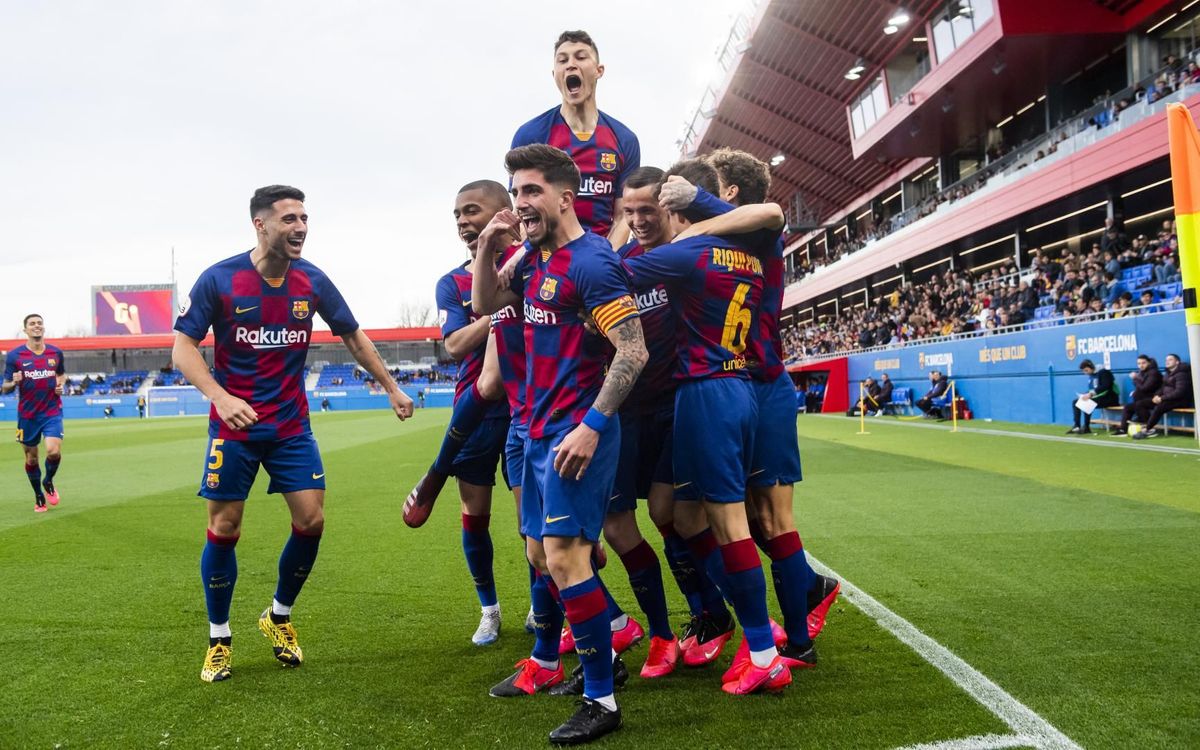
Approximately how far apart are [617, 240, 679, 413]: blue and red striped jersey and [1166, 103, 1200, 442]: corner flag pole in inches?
79.7

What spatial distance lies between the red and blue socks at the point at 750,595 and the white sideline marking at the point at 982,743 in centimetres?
75

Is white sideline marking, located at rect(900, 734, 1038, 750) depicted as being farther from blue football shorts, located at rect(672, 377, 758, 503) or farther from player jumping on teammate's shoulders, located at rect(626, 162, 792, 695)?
blue football shorts, located at rect(672, 377, 758, 503)

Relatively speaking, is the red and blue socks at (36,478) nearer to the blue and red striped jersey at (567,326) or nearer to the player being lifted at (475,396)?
the player being lifted at (475,396)

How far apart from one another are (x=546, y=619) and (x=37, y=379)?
9.88 m

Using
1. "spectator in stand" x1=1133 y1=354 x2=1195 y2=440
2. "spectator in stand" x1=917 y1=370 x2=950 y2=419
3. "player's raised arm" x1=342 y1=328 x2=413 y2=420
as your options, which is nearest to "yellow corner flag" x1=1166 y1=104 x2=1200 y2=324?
"player's raised arm" x1=342 y1=328 x2=413 y2=420

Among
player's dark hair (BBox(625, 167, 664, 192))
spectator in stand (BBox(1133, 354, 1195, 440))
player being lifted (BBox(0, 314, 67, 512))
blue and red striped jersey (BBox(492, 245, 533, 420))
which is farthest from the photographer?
spectator in stand (BBox(1133, 354, 1195, 440))

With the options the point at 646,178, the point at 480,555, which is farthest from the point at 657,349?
the point at 480,555

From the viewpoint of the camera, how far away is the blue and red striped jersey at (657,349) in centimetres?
390

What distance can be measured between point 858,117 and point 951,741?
37673 millimetres

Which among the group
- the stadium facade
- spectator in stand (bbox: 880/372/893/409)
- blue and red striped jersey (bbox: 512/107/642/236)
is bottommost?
spectator in stand (bbox: 880/372/893/409)

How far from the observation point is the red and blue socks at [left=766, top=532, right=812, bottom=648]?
3955mm

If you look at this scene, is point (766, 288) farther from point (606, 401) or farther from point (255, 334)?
point (255, 334)

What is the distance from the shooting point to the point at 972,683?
140 inches

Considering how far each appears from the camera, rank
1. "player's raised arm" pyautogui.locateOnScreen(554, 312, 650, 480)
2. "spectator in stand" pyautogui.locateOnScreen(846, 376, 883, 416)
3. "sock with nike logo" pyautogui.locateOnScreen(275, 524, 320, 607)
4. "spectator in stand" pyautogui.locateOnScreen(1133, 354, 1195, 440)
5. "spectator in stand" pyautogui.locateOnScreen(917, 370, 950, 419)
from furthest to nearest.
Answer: "spectator in stand" pyautogui.locateOnScreen(846, 376, 883, 416)
"spectator in stand" pyautogui.locateOnScreen(917, 370, 950, 419)
"spectator in stand" pyautogui.locateOnScreen(1133, 354, 1195, 440)
"sock with nike logo" pyautogui.locateOnScreen(275, 524, 320, 607)
"player's raised arm" pyautogui.locateOnScreen(554, 312, 650, 480)
